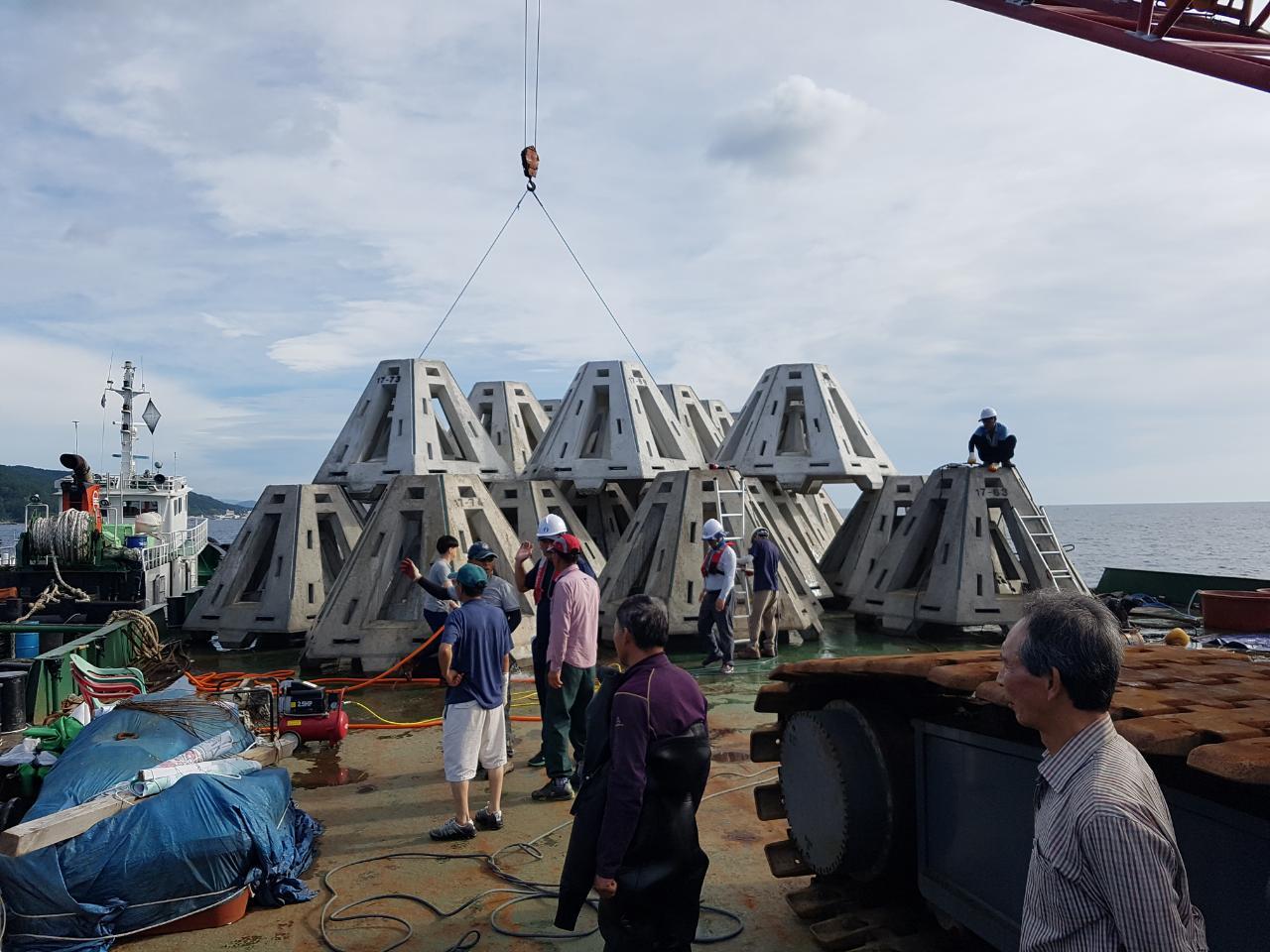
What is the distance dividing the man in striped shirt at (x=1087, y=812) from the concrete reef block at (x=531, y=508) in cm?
1344

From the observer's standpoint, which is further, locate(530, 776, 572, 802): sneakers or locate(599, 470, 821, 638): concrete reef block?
locate(599, 470, 821, 638): concrete reef block

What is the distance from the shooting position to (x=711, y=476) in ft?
46.6

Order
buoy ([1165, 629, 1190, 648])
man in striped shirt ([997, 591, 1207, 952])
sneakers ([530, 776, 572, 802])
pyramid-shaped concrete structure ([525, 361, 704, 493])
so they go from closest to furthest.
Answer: man in striped shirt ([997, 591, 1207, 952]) < sneakers ([530, 776, 572, 802]) < buoy ([1165, 629, 1190, 648]) < pyramid-shaped concrete structure ([525, 361, 704, 493])

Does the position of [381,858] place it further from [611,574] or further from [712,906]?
[611,574]

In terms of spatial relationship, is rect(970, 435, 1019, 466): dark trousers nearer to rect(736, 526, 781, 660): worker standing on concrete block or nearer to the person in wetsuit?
rect(736, 526, 781, 660): worker standing on concrete block

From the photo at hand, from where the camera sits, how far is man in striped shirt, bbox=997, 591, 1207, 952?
1894mm

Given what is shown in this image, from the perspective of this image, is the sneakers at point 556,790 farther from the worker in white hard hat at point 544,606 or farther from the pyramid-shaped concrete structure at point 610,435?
the pyramid-shaped concrete structure at point 610,435

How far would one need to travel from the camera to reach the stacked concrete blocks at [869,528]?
17.4 metres

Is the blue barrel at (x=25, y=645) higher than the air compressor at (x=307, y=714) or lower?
higher

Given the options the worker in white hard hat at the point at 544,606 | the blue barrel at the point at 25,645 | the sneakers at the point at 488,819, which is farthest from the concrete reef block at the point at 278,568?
the sneakers at the point at 488,819

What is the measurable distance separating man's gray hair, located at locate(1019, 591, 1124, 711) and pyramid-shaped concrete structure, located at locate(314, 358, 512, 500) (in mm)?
14048

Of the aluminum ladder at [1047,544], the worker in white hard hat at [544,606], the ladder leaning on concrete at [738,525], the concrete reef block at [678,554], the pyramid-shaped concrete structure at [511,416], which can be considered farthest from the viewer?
the pyramid-shaped concrete structure at [511,416]

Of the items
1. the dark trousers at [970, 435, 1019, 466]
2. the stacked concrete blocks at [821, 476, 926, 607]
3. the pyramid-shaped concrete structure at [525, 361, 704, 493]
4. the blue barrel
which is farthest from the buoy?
the blue barrel

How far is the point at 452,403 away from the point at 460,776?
1172 cm
